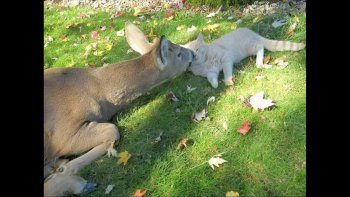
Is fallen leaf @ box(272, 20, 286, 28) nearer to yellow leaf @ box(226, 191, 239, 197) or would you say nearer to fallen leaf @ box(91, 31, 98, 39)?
yellow leaf @ box(226, 191, 239, 197)

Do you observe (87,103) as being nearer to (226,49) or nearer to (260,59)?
(226,49)

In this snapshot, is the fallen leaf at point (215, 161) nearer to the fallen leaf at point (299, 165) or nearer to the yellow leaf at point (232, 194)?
the yellow leaf at point (232, 194)

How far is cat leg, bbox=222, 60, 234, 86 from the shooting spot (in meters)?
5.33

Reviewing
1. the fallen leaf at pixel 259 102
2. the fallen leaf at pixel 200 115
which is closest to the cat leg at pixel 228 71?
the fallen leaf at pixel 259 102

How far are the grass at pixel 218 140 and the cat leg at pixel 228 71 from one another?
3.4 inches

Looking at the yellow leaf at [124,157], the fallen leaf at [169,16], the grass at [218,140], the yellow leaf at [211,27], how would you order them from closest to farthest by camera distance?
the grass at [218,140], the yellow leaf at [124,157], the yellow leaf at [211,27], the fallen leaf at [169,16]

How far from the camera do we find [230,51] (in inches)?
225

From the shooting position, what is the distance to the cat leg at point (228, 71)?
5.33 metres

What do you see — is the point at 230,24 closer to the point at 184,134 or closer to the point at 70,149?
the point at 184,134

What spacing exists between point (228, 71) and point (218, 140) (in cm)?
127

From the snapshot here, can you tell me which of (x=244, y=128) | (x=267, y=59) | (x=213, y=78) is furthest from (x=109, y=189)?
(x=267, y=59)

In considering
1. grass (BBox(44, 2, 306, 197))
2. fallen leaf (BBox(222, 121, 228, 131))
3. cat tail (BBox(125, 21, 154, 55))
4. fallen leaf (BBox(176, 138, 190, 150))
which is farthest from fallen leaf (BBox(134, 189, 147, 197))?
cat tail (BBox(125, 21, 154, 55))

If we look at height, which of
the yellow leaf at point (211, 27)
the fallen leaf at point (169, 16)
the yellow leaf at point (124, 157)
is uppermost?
the yellow leaf at point (211, 27)
